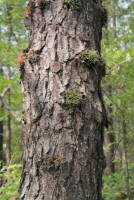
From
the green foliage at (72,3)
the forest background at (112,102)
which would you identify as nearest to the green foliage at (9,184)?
the forest background at (112,102)

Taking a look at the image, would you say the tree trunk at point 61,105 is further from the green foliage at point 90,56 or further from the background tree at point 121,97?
the background tree at point 121,97

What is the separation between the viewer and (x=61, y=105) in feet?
4.18

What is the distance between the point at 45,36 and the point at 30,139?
821 mm

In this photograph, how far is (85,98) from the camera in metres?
1.31

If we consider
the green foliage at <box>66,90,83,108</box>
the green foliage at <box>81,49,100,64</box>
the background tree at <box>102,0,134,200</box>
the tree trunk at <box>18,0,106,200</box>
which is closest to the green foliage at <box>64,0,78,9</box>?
the tree trunk at <box>18,0,106,200</box>

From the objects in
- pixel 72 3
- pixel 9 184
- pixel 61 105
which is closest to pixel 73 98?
pixel 61 105

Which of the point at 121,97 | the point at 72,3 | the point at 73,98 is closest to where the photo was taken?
the point at 73,98

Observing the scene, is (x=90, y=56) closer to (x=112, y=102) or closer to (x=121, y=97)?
(x=112, y=102)

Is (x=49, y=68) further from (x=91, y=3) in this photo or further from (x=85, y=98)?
(x=91, y=3)

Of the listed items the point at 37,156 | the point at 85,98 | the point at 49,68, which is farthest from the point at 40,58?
the point at 37,156

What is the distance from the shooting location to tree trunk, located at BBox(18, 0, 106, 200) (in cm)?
120

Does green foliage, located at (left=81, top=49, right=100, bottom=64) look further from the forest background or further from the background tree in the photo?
the background tree

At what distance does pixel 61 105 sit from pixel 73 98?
0.10m

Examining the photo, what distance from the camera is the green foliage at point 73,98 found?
1257 mm
